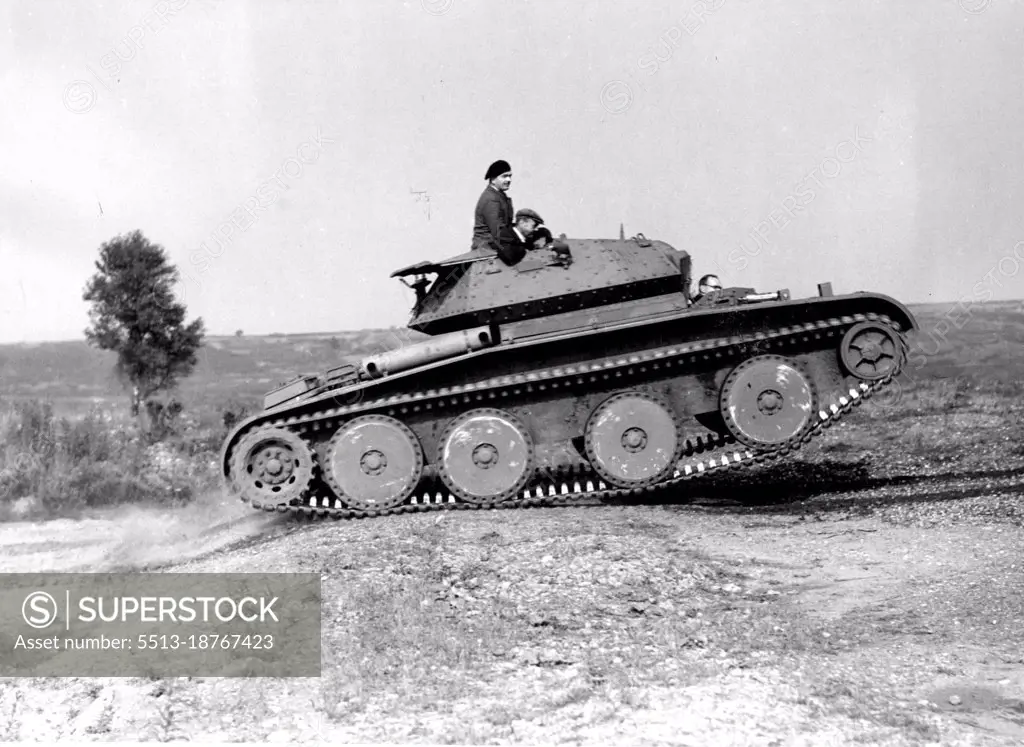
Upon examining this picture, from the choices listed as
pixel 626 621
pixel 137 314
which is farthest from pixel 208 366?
pixel 626 621

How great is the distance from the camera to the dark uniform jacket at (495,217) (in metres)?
12.2

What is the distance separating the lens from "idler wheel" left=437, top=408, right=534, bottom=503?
11484mm

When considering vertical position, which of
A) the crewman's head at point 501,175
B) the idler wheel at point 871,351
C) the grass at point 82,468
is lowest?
the grass at point 82,468

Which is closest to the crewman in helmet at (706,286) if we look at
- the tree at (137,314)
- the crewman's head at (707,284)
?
the crewman's head at (707,284)

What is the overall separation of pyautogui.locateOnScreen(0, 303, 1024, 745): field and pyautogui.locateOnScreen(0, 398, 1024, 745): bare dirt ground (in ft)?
0.07

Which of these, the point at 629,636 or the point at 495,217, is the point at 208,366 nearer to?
the point at 495,217

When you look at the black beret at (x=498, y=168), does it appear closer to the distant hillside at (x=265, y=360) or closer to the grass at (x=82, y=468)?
the grass at (x=82, y=468)

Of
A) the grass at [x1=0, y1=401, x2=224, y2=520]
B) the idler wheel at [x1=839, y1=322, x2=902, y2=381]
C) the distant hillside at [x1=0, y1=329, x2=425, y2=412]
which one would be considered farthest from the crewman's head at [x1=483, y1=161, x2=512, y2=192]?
the distant hillside at [x1=0, y1=329, x2=425, y2=412]

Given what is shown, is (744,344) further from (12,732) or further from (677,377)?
(12,732)

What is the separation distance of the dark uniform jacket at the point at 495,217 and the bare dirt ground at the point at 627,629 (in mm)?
3457

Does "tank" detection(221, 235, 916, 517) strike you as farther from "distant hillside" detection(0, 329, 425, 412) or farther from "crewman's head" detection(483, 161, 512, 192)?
"distant hillside" detection(0, 329, 425, 412)

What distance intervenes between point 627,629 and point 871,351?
20.5 ft

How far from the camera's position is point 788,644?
6215 millimetres

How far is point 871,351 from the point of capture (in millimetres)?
11453
